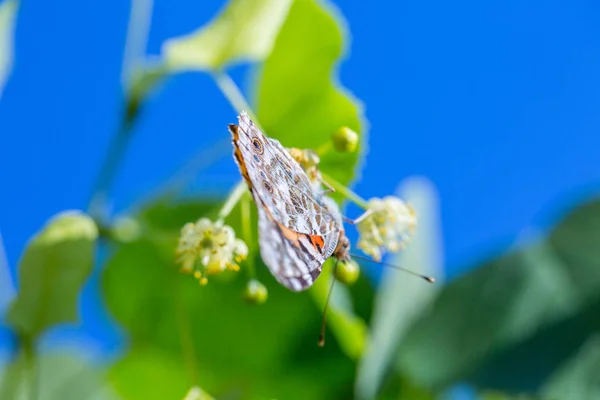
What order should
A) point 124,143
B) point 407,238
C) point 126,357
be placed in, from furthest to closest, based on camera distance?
point 126,357 < point 124,143 < point 407,238

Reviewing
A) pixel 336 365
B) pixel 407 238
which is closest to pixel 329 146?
pixel 407 238

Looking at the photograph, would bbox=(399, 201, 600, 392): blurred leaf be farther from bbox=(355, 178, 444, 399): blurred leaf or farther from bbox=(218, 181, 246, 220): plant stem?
bbox=(218, 181, 246, 220): plant stem

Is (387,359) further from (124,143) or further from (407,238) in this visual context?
(124,143)

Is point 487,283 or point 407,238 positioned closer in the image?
point 407,238

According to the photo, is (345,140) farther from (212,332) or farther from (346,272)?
(212,332)

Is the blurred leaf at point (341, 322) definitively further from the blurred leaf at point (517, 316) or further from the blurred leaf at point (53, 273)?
the blurred leaf at point (53, 273)

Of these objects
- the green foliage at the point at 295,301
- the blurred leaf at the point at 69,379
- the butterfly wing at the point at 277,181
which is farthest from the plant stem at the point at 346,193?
the blurred leaf at the point at 69,379

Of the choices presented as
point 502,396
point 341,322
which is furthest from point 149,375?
point 502,396

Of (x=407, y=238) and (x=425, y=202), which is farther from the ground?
(x=425, y=202)

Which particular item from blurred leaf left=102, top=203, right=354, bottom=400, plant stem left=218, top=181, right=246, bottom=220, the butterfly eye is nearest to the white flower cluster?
plant stem left=218, top=181, right=246, bottom=220
